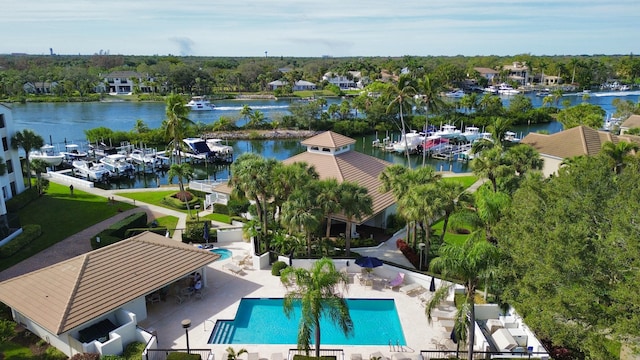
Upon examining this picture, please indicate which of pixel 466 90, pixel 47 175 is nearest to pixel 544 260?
pixel 47 175

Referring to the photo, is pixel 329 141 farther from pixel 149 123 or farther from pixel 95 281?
pixel 149 123

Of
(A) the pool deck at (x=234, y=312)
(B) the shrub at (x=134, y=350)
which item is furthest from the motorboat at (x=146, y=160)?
(B) the shrub at (x=134, y=350)

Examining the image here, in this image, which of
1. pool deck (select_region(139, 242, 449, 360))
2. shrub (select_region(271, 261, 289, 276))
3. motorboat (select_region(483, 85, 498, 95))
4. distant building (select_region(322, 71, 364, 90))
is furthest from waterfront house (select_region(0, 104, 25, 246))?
motorboat (select_region(483, 85, 498, 95))

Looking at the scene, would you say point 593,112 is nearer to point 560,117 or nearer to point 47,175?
point 560,117

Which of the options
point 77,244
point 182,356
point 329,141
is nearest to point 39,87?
point 77,244

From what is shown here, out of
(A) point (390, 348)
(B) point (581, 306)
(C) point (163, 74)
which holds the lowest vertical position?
(A) point (390, 348)

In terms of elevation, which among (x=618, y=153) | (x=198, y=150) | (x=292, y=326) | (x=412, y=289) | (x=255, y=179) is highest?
(x=618, y=153)

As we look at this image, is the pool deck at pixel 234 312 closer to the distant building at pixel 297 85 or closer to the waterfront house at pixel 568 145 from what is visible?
the waterfront house at pixel 568 145
